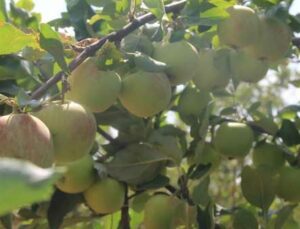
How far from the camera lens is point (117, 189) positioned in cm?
131

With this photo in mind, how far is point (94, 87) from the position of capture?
101 cm

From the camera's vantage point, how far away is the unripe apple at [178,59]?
1.10 meters

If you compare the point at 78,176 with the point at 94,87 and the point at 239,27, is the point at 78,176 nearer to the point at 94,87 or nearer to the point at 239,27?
the point at 94,87

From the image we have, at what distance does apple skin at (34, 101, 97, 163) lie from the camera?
839mm

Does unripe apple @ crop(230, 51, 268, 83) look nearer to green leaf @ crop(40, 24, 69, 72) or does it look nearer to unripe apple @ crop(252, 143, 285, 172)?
unripe apple @ crop(252, 143, 285, 172)

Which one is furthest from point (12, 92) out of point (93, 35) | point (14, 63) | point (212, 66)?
point (212, 66)

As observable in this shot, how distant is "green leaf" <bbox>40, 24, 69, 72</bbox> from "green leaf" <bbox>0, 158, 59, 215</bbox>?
641 millimetres

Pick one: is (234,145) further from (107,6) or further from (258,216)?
(107,6)

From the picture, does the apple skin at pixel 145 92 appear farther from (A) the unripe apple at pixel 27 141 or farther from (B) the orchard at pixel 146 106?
(A) the unripe apple at pixel 27 141

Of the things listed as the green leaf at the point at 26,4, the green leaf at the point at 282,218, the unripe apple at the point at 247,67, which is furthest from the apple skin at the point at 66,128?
the green leaf at the point at 26,4

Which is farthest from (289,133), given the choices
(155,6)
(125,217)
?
(155,6)

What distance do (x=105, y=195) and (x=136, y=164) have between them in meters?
0.12

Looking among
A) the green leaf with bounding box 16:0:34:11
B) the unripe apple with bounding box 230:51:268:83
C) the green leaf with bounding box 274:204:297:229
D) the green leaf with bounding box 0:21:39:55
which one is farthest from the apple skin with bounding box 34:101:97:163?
the green leaf with bounding box 16:0:34:11

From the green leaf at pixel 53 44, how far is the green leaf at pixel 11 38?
0.23 ft
